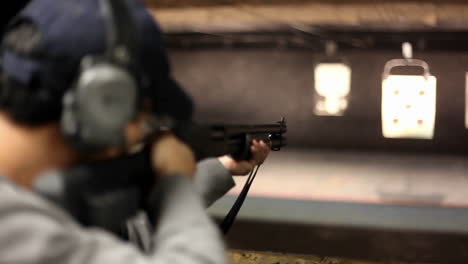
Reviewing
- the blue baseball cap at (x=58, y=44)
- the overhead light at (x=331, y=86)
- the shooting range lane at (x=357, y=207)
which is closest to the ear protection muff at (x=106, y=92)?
the blue baseball cap at (x=58, y=44)

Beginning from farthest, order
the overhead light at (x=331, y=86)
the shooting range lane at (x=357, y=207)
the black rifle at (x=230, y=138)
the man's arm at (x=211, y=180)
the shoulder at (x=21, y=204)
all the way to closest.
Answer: the overhead light at (x=331, y=86) → the shooting range lane at (x=357, y=207) → the man's arm at (x=211, y=180) → the black rifle at (x=230, y=138) → the shoulder at (x=21, y=204)

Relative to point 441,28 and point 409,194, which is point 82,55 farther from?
point 409,194

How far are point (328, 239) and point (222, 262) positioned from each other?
5.68 ft

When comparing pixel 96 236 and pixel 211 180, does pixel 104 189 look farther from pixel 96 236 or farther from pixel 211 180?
pixel 211 180

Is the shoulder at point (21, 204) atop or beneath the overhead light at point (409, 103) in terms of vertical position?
atop

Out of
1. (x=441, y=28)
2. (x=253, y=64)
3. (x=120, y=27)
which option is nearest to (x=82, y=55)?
(x=120, y=27)

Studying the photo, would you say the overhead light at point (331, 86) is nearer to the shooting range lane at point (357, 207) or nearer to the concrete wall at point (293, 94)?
the concrete wall at point (293, 94)

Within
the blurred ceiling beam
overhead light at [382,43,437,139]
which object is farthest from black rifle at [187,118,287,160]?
overhead light at [382,43,437,139]

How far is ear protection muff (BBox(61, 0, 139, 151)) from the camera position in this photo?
1.69 feet

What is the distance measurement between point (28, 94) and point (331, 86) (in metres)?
2.19

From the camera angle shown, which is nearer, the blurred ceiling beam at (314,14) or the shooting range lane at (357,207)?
the blurred ceiling beam at (314,14)

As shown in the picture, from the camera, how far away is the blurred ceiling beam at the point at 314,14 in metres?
1.82

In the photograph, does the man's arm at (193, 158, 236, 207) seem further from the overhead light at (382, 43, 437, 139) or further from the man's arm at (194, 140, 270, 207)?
the overhead light at (382, 43, 437, 139)

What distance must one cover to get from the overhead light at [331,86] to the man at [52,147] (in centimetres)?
199
